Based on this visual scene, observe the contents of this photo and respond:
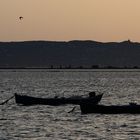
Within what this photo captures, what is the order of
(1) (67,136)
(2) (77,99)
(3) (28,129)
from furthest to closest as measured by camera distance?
(2) (77,99), (3) (28,129), (1) (67,136)

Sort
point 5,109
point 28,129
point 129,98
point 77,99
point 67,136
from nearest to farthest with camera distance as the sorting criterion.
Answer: point 67,136
point 28,129
point 5,109
point 77,99
point 129,98

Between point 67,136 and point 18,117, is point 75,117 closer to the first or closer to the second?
point 18,117

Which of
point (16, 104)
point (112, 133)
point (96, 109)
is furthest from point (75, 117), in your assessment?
point (16, 104)

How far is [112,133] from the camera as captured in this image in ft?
183

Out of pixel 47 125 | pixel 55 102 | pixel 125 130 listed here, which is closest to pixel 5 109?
pixel 55 102

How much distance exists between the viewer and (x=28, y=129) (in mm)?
58188

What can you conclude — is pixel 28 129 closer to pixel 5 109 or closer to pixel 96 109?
pixel 96 109

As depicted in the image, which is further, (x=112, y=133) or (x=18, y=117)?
(x=18, y=117)

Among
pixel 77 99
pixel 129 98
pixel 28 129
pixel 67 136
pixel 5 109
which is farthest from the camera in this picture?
pixel 129 98

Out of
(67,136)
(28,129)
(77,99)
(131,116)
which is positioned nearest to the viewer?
(67,136)

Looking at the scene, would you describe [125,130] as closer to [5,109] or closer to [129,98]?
[5,109]

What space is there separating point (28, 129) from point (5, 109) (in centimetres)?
2192

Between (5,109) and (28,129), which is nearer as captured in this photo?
(28,129)

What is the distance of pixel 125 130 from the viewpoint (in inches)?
2264
